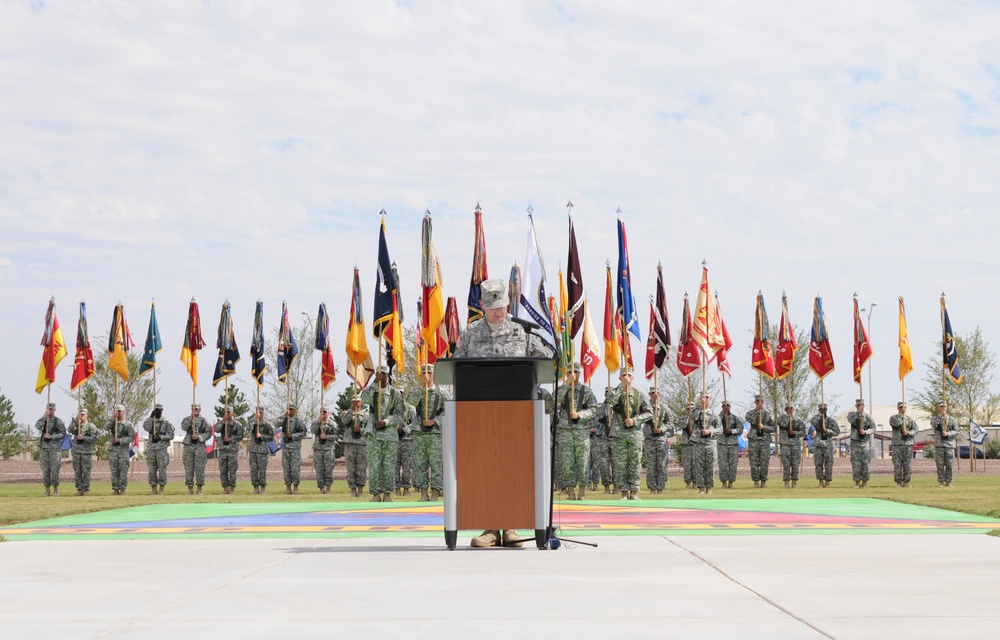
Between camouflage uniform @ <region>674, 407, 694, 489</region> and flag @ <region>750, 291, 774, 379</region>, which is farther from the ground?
flag @ <region>750, 291, 774, 379</region>

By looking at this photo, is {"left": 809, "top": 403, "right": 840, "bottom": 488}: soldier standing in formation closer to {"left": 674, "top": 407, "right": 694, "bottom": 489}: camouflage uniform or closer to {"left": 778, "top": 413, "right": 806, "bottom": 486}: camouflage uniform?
{"left": 778, "top": 413, "right": 806, "bottom": 486}: camouflage uniform

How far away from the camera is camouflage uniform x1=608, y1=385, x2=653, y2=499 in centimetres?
1953

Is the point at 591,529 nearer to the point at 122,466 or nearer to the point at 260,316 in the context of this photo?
the point at 122,466

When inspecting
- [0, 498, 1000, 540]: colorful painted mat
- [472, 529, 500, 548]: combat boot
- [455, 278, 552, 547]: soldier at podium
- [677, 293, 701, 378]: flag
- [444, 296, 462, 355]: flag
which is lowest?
[0, 498, 1000, 540]: colorful painted mat

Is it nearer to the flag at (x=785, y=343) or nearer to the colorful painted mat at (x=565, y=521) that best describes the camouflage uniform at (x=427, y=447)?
the colorful painted mat at (x=565, y=521)

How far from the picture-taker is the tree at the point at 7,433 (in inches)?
2146

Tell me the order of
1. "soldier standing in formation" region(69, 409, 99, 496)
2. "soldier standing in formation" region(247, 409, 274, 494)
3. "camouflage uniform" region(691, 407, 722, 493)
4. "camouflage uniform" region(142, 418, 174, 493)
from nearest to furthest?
"camouflage uniform" region(691, 407, 722, 493), "soldier standing in formation" region(69, 409, 99, 496), "camouflage uniform" region(142, 418, 174, 493), "soldier standing in formation" region(247, 409, 274, 494)

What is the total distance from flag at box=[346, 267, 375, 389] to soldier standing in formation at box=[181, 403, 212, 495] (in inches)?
140

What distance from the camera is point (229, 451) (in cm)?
2602

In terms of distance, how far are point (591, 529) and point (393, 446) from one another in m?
9.74

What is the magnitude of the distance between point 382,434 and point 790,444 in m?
10.5

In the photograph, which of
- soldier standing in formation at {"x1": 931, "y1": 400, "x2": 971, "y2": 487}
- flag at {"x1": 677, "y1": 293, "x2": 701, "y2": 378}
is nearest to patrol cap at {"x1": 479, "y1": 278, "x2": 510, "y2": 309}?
flag at {"x1": 677, "y1": 293, "x2": 701, "y2": 378}

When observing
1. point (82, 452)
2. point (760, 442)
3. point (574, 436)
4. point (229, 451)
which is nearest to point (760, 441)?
point (760, 442)

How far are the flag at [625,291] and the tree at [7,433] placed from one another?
39.4 m
